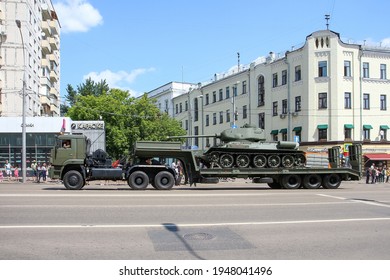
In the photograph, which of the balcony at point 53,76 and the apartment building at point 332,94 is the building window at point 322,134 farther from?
the balcony at point 53,76

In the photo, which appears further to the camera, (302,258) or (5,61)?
(5,61)

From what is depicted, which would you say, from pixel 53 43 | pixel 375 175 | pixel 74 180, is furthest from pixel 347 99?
pixel 53 43

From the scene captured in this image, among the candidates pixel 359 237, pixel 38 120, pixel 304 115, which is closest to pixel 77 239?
pixel 359 237

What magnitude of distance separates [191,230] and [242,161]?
12.7 m

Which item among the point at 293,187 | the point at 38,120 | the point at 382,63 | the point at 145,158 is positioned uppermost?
the point at 382,63

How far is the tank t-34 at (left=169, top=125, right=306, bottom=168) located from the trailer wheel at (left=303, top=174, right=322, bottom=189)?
0.79 meters

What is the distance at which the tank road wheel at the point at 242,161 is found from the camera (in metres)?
21.5

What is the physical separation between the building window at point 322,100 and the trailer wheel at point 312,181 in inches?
848

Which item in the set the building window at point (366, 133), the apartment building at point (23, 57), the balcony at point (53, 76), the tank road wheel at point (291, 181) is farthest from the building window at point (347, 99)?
the balcony at point (53, 76)

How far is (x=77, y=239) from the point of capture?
8078 millimetres

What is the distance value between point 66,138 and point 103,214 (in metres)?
10.6

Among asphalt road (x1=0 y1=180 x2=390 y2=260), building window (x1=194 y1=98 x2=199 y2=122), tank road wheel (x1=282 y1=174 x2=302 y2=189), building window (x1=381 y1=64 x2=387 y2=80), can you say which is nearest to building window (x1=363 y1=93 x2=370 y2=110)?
building window (x1=381 y1=64 x2=387 y2=80)

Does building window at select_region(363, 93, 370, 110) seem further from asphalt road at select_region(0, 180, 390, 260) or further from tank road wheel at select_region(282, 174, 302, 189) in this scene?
asphalt road at select_region(0, 180, 390, 260)

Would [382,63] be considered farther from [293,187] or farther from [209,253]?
[209,253]
